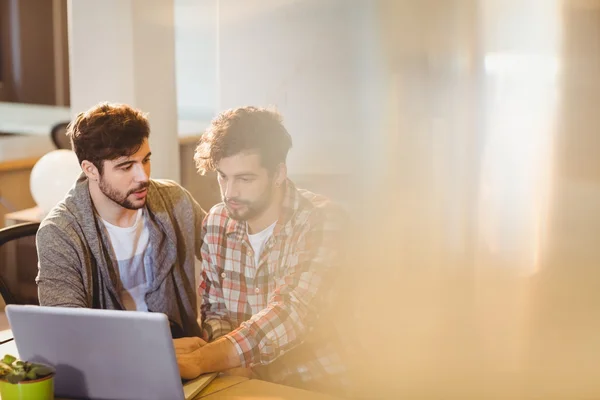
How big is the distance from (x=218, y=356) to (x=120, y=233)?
1.28ft

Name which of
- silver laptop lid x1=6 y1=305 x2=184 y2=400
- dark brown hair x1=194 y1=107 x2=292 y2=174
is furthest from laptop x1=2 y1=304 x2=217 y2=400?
dark brown hair x1=194 y1=107 x2=292 y2=174

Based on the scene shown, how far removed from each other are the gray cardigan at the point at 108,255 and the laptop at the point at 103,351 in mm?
192

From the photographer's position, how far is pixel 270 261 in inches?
74.0

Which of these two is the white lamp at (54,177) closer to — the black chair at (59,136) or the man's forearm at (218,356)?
the man's forearm at (218,356)

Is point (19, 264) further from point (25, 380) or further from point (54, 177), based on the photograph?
point (25, 380)

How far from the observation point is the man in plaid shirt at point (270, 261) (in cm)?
182

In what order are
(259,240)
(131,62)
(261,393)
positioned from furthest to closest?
1. (131,62)
2. (259,240)
3. (261,393)

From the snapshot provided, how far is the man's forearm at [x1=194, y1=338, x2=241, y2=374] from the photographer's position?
5.77ft

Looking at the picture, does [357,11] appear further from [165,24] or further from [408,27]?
[165,24]

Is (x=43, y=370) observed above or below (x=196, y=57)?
below

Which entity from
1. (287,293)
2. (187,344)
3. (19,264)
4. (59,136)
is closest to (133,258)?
(187,344)

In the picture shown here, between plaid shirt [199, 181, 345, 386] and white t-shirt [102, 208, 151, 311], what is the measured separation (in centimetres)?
18

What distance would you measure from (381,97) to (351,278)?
0.40 meters

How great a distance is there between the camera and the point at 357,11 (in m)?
1.72
